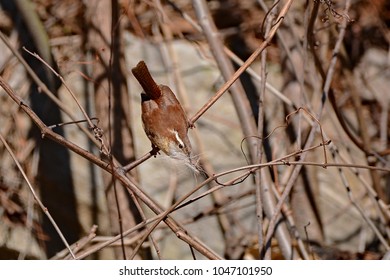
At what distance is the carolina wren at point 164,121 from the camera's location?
1440 millimetres

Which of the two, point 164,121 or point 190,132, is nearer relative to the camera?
point 164,121

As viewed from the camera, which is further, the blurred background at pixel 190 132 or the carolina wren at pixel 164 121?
the blurred background at pixel 190 132

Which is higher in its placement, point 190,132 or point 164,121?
point 190,132

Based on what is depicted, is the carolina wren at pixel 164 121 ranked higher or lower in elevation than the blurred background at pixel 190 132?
lower

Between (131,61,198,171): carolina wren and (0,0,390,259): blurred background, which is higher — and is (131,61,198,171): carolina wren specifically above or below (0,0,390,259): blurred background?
below

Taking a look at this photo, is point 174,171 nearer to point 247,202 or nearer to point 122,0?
point 247,202

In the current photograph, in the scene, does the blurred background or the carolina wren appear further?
the blurred background

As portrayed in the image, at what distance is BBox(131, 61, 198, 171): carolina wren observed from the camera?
1.44 m

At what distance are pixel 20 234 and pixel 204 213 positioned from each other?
69 cm

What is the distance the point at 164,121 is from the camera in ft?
4.85
